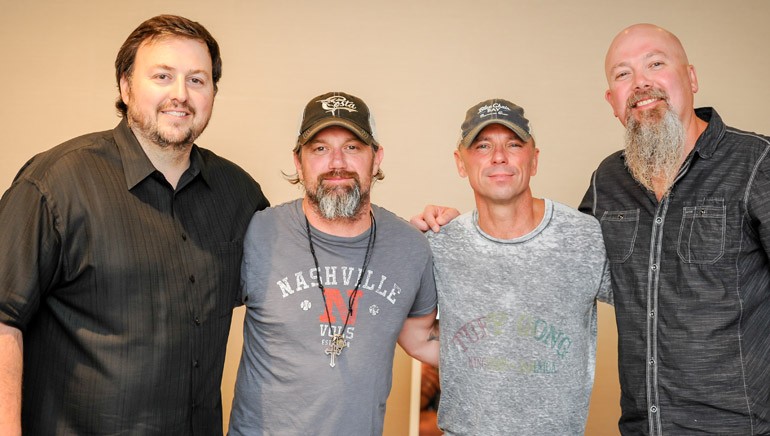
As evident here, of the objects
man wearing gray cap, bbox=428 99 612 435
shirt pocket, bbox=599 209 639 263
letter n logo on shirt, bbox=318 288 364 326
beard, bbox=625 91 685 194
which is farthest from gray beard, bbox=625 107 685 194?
letter n logo on shirt, bbox=318 288 364 326

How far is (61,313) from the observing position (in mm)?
1897

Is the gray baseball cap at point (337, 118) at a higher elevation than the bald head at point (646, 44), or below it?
below

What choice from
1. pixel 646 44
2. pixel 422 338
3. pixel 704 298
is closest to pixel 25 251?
pixel 422 338

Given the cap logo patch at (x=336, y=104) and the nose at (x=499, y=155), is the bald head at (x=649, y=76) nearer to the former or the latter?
the nose at (x=499, y=155)

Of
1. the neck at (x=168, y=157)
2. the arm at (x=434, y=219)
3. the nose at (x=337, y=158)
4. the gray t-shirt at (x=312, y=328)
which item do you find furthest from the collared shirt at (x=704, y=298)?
the neck at (x=168, y=157)

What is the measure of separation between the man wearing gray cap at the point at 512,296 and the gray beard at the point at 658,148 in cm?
24

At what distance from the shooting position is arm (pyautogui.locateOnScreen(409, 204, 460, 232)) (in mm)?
2541

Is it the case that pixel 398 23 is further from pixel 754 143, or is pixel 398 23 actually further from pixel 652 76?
pixel 754 143

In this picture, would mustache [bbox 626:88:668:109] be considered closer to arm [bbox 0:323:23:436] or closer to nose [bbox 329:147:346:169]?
nose [bbox 329:147:346:169]

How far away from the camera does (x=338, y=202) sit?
2.25 metres

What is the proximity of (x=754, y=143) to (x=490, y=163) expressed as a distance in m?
0.78

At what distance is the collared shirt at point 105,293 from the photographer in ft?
5.98

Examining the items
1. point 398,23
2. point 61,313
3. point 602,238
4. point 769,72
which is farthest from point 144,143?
point 769,72

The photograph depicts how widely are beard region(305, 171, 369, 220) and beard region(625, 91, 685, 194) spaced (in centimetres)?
87
